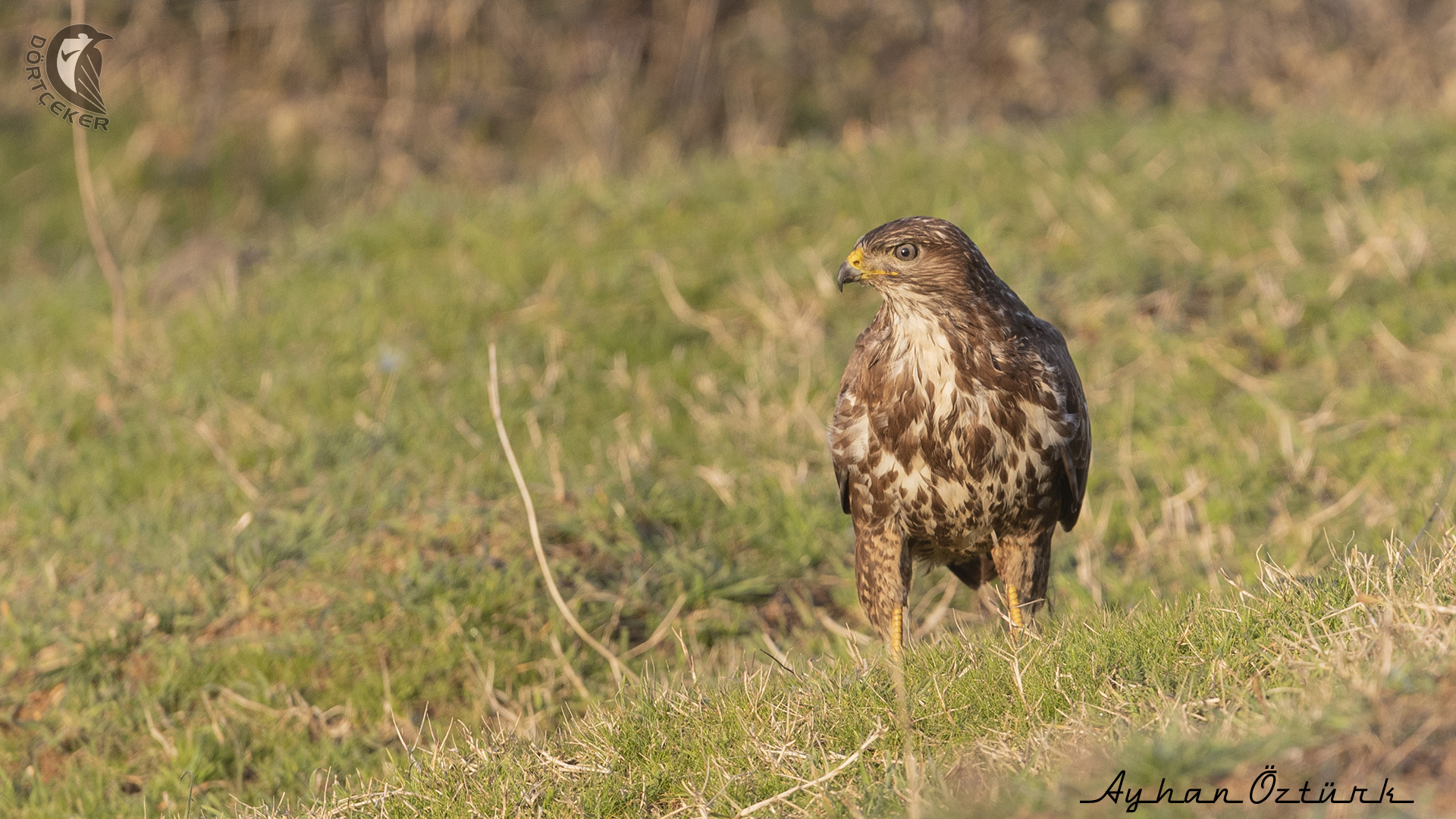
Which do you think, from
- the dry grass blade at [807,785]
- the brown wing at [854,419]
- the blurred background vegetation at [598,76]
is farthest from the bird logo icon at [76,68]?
the dry grass blade at [807,785]

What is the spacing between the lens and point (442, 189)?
377 inches

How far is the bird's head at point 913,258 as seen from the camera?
378 cm

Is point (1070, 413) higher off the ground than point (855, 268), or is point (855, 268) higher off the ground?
point (855, 268)

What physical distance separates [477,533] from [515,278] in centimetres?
261

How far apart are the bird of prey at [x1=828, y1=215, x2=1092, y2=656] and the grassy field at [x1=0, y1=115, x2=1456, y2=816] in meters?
0.32

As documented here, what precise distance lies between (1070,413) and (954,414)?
1.24ft

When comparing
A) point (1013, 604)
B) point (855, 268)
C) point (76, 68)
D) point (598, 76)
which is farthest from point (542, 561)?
point (598, 76)

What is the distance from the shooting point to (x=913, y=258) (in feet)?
12.5

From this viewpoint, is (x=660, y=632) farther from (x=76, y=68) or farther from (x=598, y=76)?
(x=598, y=76)

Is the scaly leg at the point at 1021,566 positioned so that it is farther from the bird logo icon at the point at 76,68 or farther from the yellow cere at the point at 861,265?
the bird logo icon at the point at 76,68

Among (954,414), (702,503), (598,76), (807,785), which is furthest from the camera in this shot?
(598,76)

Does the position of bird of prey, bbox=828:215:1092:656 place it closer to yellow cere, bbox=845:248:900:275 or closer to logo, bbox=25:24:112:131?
yellow cere, bbox=845:248:900:275

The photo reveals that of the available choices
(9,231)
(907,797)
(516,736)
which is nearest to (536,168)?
(9,231)

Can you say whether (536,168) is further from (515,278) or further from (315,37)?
(515,278)
